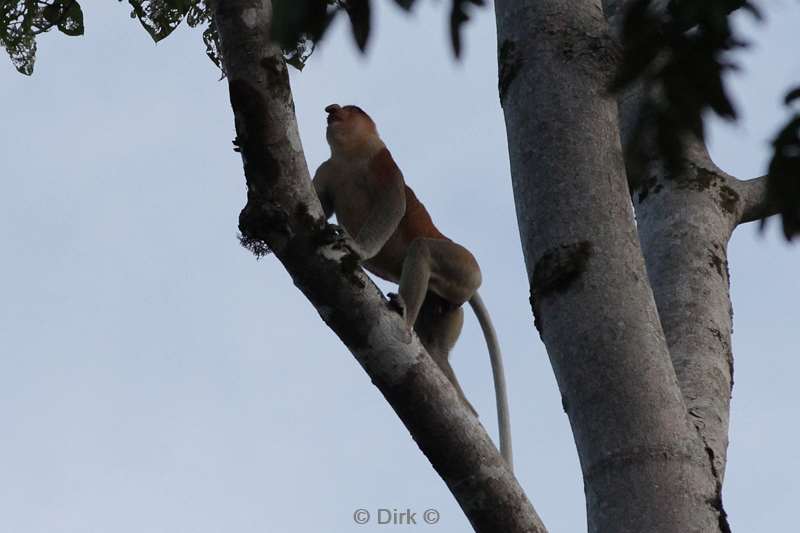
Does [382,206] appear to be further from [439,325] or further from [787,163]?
[787,163]

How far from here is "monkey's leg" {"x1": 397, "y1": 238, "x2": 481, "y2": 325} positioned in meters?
5.36

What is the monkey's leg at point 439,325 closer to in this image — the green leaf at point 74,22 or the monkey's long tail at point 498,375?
the monkey's long tail at point 498,375

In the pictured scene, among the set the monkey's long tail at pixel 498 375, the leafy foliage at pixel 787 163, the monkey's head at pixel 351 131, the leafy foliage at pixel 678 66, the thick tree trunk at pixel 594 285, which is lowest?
the leafy foliage at pixel 787 163

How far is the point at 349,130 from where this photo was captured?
6.32 m

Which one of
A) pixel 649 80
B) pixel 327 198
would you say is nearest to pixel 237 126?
pixel 649 80

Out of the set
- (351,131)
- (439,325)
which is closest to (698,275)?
(439,325)

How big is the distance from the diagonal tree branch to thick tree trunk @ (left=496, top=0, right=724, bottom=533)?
0.54 metres

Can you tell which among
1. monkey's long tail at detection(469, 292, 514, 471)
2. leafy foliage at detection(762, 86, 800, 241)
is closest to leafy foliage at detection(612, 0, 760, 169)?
leafy foliage at detection(762, 86, 800, 241)

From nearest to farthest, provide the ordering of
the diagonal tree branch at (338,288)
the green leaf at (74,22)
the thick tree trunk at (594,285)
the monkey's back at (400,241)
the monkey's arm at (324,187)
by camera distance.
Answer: the thick tree trunk at (594,285)
the diagonal tree branch at (338,288)
the green leaf at (74,22)
the monkey's back at (400,241)
the monkey's arm at (324,187)

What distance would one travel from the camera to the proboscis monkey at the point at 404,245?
5.40m

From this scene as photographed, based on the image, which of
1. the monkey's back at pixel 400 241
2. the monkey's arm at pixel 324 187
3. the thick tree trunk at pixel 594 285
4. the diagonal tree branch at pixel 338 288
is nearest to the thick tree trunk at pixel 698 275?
the thick tree trunk at pixel 594 285

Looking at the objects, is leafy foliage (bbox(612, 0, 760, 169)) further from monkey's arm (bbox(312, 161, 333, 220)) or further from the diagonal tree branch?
monkey's arm (bbox(312, 161, 333, 220))

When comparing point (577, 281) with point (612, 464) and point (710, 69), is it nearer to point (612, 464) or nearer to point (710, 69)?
point (612, 464)

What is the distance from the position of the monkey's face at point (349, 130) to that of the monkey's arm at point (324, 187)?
0.59 feet
